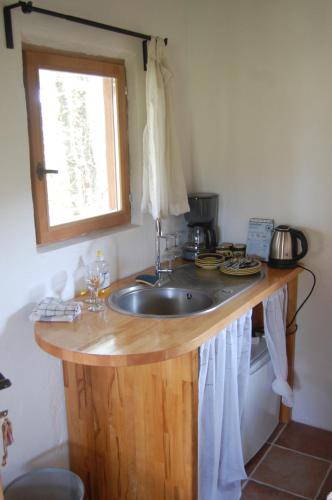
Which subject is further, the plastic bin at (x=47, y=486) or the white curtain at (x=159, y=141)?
the white curtain at (x=159, y=141)

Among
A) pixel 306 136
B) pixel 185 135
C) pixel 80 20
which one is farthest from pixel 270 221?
pixel 80 20

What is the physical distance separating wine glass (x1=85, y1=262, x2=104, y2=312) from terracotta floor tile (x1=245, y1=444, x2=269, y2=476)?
42.4 inches

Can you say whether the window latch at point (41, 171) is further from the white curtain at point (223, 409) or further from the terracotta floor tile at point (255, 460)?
the terracotta floor tile at point (255, 460)

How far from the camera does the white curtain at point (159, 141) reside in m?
2.17

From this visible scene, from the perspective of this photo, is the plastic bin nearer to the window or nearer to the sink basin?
the sink basin

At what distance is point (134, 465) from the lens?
6.19 feet

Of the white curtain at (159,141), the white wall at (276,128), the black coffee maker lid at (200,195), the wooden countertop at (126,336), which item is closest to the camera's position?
the wooden countertop at (126,336)

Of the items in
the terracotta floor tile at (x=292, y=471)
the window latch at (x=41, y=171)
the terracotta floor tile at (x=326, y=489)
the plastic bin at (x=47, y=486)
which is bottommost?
the terracotta floor tile at (x=326, y=489)

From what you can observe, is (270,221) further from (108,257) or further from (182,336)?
(182,336)

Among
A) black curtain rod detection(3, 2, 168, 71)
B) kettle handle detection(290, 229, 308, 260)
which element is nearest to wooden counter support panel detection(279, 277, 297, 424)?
kettle handle detection(290, 229, 308, 260)

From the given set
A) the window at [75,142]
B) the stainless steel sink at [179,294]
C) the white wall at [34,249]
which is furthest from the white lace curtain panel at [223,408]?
the window at [75,142]

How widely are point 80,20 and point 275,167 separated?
1.14 meters

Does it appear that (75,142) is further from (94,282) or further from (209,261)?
(209,261)

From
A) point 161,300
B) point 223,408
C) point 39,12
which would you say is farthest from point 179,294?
point 39,12
